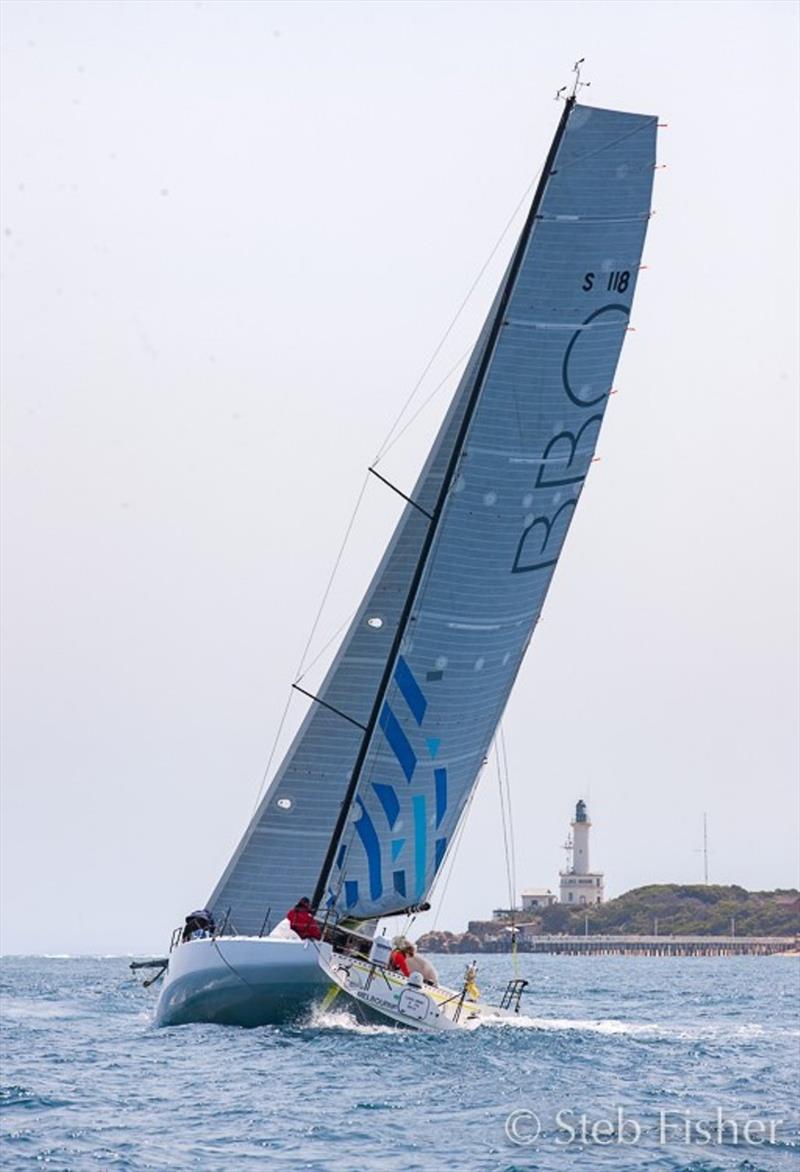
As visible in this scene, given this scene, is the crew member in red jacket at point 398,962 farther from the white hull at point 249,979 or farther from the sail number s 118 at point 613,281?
the sail number s 118 at point 613,281

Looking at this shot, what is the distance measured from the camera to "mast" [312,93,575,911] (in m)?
35.6

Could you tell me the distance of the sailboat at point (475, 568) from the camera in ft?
117

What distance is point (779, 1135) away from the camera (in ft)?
81.6

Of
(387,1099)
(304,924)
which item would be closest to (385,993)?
(304,924)

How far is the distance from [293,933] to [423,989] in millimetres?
2288

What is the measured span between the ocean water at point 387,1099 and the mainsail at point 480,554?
11.2ft

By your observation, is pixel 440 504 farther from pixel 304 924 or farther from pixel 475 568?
pixel 304 924

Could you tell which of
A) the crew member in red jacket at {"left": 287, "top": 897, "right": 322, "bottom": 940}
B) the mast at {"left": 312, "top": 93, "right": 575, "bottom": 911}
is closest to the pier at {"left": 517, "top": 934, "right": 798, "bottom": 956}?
the mast at {"left": 312, "top": 93, "right": 575, "bottom": 911}

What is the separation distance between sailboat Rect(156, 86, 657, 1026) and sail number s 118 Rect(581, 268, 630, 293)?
23 mm

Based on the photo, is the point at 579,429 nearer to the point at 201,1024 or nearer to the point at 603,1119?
the point at 201,1024

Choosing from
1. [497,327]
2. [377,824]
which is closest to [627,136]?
[497,327]

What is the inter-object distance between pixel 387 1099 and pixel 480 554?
1240 centimetres

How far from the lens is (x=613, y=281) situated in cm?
3656

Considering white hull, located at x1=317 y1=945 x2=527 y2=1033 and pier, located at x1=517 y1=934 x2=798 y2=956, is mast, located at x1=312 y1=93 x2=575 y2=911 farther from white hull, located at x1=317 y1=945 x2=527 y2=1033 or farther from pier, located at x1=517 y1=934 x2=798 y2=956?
pier, located at x1=517 y1=934 x2=798 y2=956
